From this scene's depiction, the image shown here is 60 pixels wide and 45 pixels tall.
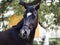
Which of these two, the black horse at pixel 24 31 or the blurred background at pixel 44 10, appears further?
the blurred background at pixel 44 10

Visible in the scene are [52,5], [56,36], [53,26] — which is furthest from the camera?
[56,36]

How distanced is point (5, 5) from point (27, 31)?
2.43 m

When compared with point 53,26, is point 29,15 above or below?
above

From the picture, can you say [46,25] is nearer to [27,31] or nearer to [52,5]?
[52,5]

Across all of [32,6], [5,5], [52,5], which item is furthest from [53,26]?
[32,6]

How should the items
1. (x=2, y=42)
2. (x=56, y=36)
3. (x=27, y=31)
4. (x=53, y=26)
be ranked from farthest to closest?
(x=56, y=36) < (x=53, y=26) < (x=2, y=42) < (x=27, y=31)

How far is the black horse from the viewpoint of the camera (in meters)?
6.92

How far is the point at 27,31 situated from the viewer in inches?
270

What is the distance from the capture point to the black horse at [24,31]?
692 cm

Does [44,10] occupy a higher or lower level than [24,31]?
lower

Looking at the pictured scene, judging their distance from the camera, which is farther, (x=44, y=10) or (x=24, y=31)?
(x=44, y=10)

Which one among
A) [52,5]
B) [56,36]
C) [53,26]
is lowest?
[56,36]

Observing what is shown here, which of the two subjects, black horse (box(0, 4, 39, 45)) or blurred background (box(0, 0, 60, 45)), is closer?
black horse (box(0, 4, 39, 45))

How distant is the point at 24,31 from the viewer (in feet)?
22.2
